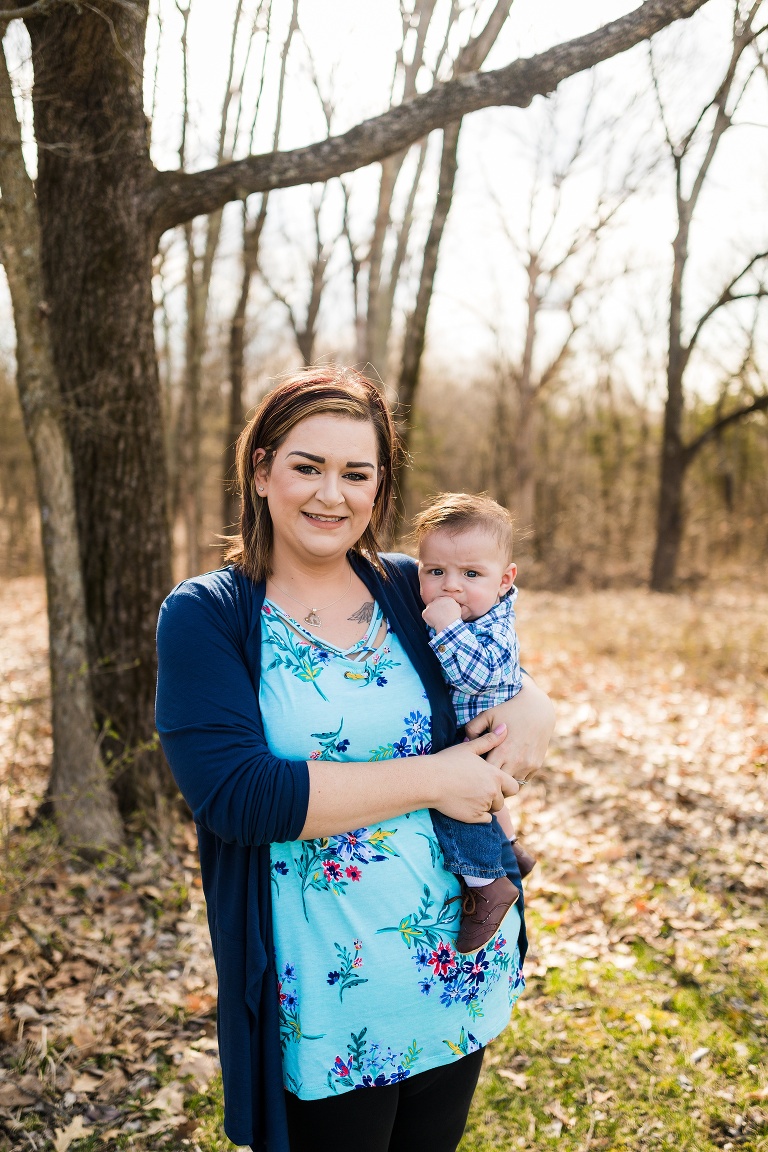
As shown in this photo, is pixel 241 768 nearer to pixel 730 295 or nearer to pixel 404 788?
pixel 404 788

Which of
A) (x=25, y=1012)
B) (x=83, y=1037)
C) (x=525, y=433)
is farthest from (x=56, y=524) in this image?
(x=525, y=433)

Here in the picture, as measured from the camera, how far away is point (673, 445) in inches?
593

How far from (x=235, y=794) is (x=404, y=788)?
34cm

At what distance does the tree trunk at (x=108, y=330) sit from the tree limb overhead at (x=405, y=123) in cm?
24

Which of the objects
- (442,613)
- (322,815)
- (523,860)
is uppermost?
(442,613)

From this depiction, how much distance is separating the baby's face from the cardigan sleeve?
64 centimetres

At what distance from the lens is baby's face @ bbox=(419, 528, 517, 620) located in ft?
6.63

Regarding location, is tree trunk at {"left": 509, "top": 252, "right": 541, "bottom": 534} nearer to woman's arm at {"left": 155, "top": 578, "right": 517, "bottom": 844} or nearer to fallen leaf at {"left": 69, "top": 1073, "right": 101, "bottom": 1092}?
fallen leaf at {"left": 69, "top": 1073, "right": 101, "bottom": 1092}

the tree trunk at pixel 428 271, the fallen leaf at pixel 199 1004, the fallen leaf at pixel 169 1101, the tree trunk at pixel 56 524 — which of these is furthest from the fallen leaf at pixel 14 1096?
the tree trunk at pixel 428 271

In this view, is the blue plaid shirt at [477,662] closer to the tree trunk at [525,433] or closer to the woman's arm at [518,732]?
the woman's arm at [518,732]

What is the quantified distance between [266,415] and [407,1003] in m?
1.29

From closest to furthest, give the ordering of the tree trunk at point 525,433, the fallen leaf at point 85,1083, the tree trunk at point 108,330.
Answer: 1. the fallen leaf at point 85,1083
2. the tree trunk at point 108,330
3. the tree trunk at point 525,433

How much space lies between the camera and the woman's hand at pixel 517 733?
1.81 meters

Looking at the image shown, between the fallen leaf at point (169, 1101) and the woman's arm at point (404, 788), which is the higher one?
the woman's arm at point (404, 788)
